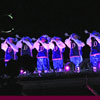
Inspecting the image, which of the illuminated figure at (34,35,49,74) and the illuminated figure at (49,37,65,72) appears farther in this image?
the illuminated figure at (34,35,49,74)

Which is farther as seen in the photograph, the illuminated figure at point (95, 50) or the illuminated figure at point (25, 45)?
the illuminated figure at point (25, 45)

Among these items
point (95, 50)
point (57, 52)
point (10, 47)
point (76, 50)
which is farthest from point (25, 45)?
point (95, 50)

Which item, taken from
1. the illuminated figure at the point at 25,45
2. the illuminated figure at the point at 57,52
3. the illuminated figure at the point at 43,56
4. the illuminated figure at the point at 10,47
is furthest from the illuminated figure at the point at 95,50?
the illuminated figure at the point at 10,47

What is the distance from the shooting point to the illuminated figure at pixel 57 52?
15133 millimetres

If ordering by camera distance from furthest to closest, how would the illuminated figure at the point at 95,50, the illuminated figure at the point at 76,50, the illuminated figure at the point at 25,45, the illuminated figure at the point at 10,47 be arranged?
the illuminated figure at the point at 10,47 < the illuminated figure at the point at 25,45 < the illuminated figure at the point at 76,50 < the illuminated figure at the point at 95,50

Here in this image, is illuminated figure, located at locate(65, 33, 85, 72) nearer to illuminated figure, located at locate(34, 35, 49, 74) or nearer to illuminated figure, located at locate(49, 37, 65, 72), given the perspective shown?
illuminated figure, located at locate(49, 37, 65, 72)

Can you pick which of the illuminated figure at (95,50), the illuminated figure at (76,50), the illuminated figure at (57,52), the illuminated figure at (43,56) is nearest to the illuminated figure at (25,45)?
the illuminated figure at (43,56)

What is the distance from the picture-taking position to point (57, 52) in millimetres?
15305

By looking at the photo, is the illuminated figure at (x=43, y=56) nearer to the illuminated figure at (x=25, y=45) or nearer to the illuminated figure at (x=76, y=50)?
the illuminated figure at (x=25, y=45)

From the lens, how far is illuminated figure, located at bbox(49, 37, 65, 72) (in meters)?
A: 15.1

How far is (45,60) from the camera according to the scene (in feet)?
50.6

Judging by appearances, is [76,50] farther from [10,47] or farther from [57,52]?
[10,47]

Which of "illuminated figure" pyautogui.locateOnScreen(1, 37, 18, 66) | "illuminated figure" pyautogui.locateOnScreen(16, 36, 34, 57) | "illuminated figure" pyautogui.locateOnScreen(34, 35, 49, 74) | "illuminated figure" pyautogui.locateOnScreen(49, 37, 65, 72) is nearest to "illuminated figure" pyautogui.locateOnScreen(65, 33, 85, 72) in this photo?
"illuminated figure" pyautogui.locateOnScreen(49, 37, 65, 72)

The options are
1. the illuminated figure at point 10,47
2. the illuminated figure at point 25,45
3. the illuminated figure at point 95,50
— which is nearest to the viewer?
the illuminated figure at point 95,50
